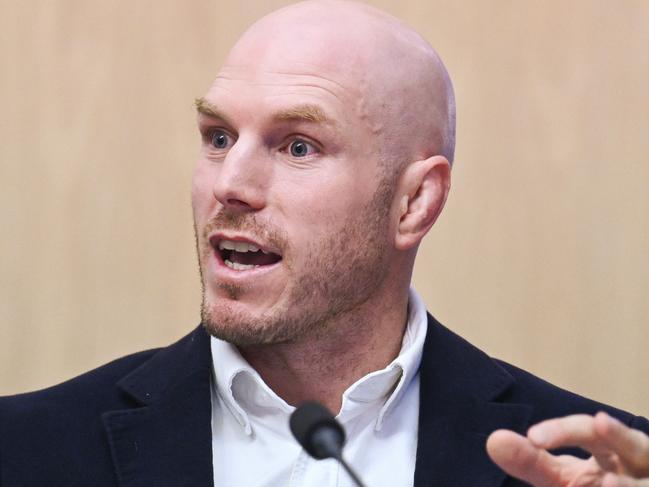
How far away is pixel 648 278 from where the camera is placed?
3680 millimetres

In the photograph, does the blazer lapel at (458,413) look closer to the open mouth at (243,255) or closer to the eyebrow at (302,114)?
the open mouth at (243,255)

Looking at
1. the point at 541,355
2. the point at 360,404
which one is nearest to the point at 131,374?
the point at 360,404

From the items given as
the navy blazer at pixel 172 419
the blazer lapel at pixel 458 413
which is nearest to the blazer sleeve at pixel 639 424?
the navy blazer at pixel 172 419

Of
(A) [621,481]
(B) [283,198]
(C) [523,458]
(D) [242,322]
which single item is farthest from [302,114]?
(A) [621,481]

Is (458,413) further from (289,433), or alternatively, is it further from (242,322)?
(242,322)

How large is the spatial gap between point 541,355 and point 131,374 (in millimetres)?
1511

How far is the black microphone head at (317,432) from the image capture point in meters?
1.76

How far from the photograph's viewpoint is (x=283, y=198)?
2.40m

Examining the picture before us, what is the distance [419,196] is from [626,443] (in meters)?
0.77

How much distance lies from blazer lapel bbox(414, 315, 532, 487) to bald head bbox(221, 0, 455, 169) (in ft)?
1.37

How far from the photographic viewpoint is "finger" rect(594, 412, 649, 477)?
6.53 ft

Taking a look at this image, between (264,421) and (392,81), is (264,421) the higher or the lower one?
the lower one

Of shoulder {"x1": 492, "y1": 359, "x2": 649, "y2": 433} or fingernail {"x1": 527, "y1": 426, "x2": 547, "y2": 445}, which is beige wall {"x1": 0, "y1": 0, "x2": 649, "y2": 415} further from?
fingernail {"x1": 527, "y1": 426, "x2": 547, "y2": 445}

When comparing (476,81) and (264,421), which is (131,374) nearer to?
(264,421)
